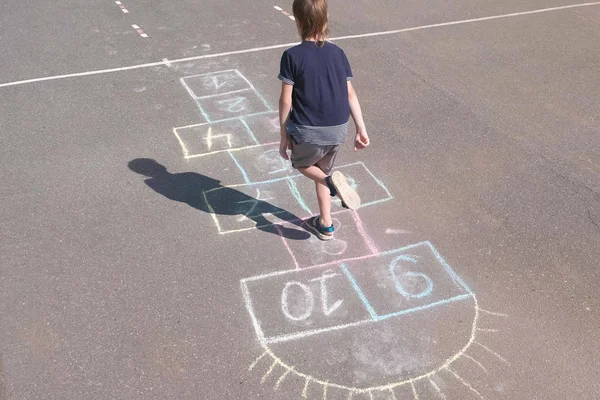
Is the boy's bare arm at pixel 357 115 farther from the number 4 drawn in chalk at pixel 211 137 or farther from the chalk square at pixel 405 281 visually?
the number 4 drawn in chalk at pixel 211 137

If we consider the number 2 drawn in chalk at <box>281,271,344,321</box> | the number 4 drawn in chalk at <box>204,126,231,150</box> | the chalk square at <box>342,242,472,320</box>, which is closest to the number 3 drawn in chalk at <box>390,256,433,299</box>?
the chalk square at <box>342,242,472,320</box>

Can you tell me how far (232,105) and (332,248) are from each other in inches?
105

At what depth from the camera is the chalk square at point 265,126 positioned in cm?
560

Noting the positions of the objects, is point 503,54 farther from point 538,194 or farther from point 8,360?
point 8,360

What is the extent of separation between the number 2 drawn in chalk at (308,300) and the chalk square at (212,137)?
201cm

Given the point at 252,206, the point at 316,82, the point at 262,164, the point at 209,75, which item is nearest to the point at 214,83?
the point at 209,75

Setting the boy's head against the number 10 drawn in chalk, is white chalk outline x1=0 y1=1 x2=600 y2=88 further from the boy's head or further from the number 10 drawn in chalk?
the number 10 drawn in chalk

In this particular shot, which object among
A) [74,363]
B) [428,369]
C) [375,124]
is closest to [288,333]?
[428,369]

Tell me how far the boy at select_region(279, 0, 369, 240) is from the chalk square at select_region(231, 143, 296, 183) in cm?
100

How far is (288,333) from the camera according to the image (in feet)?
11.4

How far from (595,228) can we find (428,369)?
2111mm

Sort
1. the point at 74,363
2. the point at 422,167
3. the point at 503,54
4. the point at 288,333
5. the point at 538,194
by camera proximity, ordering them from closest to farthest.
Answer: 1. the point at 74,363
2. the point at 288,333
3. the point at 538,194
4. the point at 422,167
5. the point at 503,54

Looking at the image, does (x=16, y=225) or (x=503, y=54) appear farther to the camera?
(x=503, y=54)

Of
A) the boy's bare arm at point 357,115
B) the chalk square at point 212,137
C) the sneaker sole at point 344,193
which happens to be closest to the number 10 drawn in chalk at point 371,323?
the sneaker sole at point 344,193
